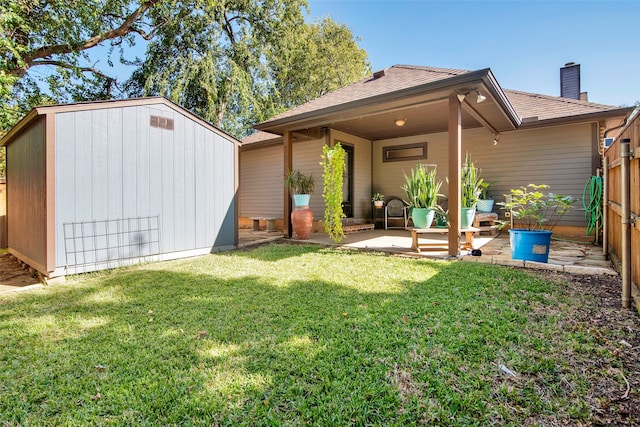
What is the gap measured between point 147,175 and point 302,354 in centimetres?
397

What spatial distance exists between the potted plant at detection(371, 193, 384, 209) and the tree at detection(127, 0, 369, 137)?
7.59 m

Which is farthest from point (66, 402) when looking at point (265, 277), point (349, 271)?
point (349, 271)

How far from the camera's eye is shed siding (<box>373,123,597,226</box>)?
240 inches

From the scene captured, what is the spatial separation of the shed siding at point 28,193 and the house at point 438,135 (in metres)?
3.79

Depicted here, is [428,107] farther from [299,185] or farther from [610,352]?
[610,352]

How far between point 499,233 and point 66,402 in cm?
765

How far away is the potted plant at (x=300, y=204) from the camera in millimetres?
6328

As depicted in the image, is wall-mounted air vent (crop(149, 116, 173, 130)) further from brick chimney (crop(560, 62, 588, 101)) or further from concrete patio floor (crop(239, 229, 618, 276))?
brick chimney (crop(560, 62, 588, 101))

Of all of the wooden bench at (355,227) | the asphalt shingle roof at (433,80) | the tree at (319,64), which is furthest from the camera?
the tree at (319,64)

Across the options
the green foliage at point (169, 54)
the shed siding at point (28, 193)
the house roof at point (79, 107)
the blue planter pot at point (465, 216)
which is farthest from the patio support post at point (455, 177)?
the green foliage at point (169, 54)

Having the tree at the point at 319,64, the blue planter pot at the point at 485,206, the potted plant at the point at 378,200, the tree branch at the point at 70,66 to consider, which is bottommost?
the blue planter pot at the point at 485,206

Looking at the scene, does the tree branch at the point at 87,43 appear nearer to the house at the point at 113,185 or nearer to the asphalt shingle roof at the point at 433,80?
the house at the point at 113,185

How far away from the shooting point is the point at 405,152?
8.40m

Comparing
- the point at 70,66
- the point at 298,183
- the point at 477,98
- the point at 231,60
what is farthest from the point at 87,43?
the point at 477,98
